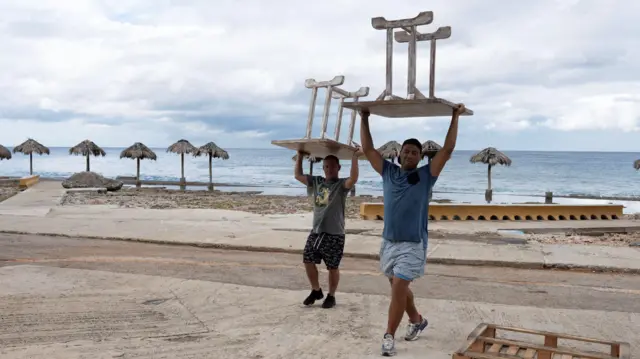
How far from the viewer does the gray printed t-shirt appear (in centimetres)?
592

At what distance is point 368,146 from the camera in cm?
512

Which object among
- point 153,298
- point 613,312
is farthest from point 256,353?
point 613,312

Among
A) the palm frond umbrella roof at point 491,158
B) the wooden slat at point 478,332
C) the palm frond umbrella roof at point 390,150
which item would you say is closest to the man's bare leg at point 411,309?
the wooden slat at point 478,332

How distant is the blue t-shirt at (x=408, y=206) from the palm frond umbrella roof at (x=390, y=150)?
25.4m

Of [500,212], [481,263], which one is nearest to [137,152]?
[500,212]

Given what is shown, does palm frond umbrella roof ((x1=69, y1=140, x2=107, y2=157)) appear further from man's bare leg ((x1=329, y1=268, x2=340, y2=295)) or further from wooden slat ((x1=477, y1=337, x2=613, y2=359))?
wooden slat ((x1=477, y1=337, x2=613, y2=359))

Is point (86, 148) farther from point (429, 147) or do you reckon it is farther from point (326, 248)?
point (326, 248)

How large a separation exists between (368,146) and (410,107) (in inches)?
26.0

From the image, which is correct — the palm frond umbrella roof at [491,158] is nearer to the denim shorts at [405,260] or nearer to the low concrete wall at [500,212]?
the low concrete wall at [500,212]

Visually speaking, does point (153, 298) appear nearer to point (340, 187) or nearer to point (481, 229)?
point (340, 187)

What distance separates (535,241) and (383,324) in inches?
309

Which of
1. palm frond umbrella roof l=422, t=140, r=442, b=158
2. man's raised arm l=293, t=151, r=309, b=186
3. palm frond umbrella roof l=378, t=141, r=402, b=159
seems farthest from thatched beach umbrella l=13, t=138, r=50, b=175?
man's raised arm l=293, t=151, r=309, b=186

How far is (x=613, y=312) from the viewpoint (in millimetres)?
6230

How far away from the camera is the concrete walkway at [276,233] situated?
9.43 metres
